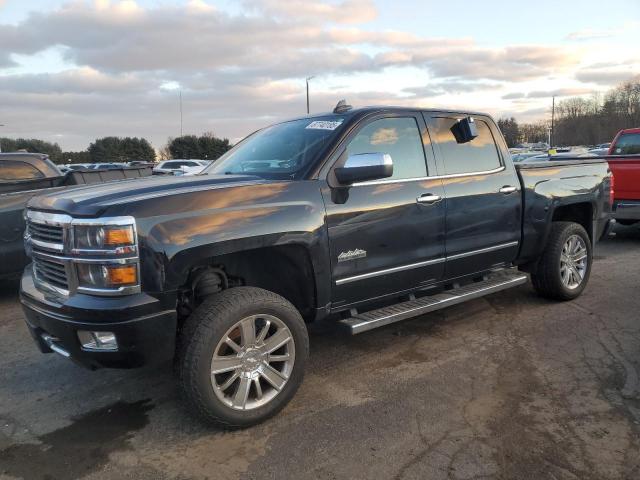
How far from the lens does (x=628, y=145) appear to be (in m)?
11.3

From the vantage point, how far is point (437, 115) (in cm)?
461

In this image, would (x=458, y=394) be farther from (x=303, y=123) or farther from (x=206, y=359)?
(x=303, y=123)

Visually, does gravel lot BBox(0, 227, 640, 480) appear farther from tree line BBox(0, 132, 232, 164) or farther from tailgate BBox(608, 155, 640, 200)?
tree line BBox(0, 132, 232, 164)

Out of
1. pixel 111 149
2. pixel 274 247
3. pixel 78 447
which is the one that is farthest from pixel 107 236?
pixel 111 149

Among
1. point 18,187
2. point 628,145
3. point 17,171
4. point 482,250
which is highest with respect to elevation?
point 628,145

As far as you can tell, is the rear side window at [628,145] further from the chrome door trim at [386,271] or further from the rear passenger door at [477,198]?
the chrome door trim at [386,271]

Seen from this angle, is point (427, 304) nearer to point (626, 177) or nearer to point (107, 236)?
point (107, 236)

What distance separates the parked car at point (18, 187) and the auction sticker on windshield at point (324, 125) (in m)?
2.68

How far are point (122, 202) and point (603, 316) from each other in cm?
461

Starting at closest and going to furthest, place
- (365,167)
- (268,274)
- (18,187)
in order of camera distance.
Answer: (365,167), (268,274), (18,187)

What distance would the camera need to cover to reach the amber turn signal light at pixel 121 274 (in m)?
2.89

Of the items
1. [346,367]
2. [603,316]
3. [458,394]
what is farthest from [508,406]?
[603,316]

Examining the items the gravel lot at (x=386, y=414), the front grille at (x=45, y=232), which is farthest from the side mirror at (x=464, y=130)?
the front grille at (x=45, y=232)

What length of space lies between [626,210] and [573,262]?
426 cm
